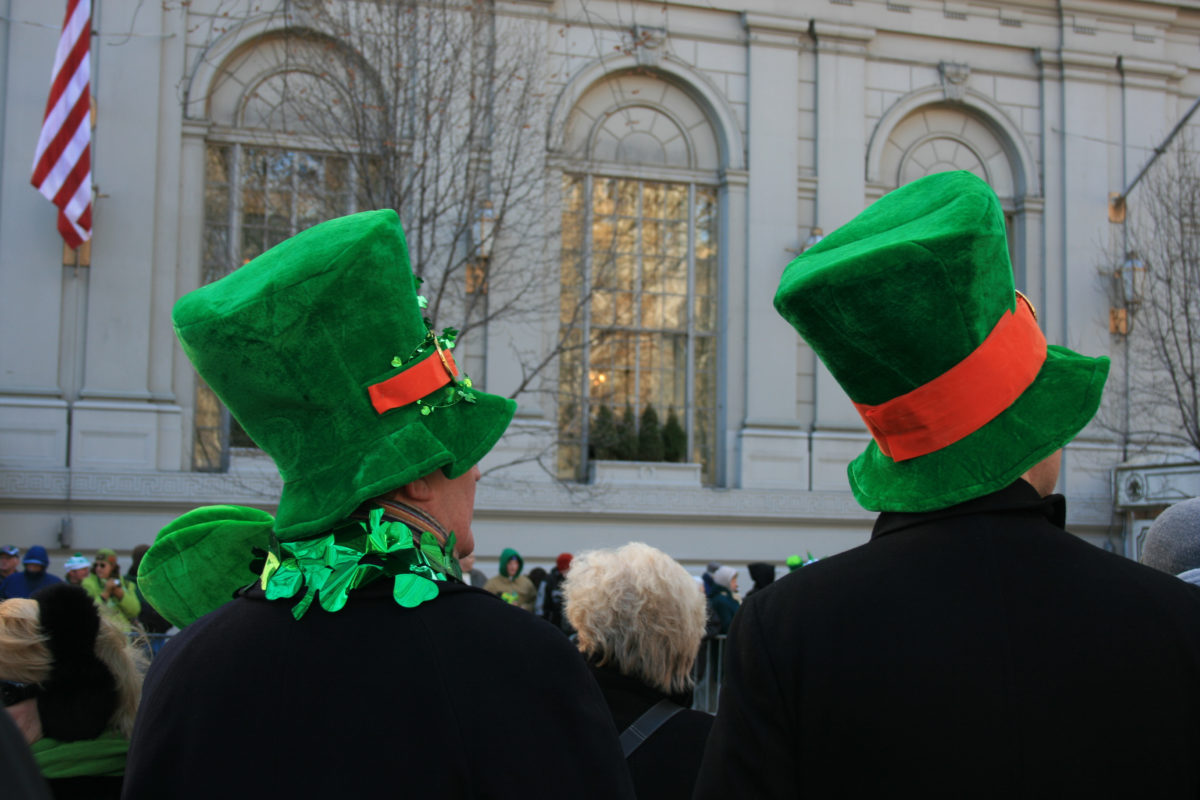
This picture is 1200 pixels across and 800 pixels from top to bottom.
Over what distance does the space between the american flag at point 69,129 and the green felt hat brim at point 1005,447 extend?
11935 millimetres

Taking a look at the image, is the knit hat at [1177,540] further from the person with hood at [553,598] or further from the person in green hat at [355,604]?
the person with hood at [553,598]

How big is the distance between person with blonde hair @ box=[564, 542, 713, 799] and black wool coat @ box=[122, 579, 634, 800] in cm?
116

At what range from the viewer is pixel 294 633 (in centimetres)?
179

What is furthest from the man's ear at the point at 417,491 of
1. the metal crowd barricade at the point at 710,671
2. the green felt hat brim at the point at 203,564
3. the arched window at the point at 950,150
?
the arched window at the point at 950,150

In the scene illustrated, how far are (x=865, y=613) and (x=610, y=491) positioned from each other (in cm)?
1219

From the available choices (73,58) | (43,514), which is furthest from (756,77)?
(43,514)

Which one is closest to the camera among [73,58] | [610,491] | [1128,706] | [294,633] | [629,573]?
[1128,706]

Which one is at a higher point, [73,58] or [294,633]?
[73,58]

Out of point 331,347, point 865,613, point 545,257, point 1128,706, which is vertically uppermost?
point 545,257

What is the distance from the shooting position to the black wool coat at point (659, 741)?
111 inches

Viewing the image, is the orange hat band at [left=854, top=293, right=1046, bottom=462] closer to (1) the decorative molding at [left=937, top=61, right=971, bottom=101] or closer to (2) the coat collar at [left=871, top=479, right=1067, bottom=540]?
(2) the coat collar at [left=871, top=479, right=1067, bottom=540]

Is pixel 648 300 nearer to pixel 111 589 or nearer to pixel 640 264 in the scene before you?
pixel 640 264

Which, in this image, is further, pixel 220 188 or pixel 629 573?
pixel 220 188

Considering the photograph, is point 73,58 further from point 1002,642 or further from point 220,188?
point 1002,642
